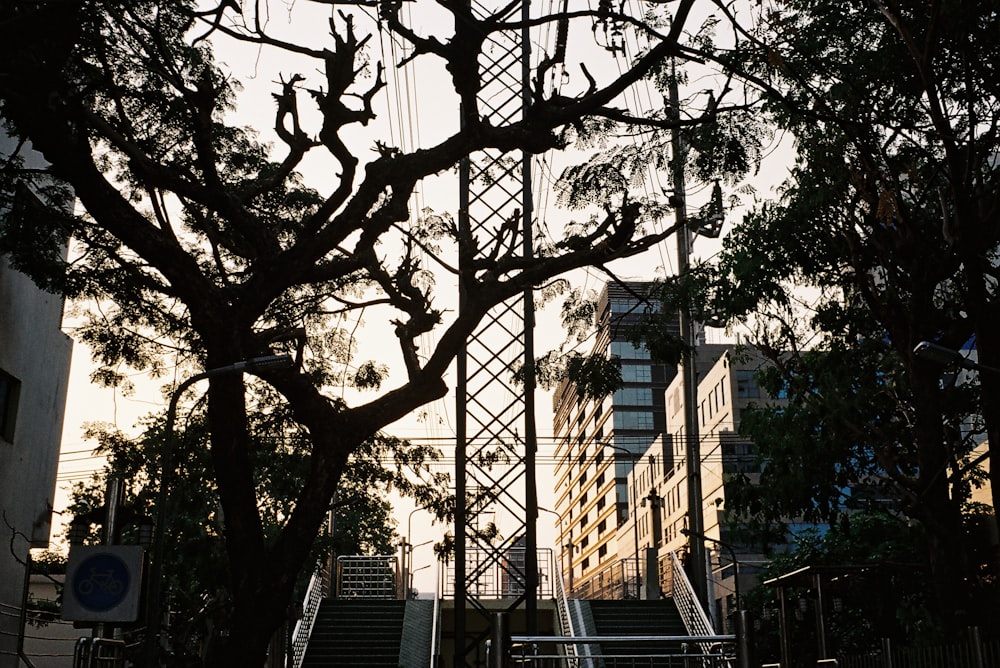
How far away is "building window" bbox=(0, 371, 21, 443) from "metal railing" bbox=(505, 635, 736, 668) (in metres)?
9.31

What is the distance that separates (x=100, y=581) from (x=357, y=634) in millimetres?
10172

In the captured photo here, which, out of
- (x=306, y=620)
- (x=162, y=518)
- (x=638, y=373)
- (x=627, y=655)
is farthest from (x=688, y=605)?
(x=638, y=373)

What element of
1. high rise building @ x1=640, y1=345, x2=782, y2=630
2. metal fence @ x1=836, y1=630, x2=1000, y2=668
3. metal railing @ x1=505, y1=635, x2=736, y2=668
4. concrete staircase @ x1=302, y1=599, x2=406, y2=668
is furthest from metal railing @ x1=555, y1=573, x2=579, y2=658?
high rise building @ x1=640, y1=345, x2=782, y2=630

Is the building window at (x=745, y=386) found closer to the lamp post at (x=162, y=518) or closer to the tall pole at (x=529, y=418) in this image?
the tall pole at (x=529, y=418)

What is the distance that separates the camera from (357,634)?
21.0 m

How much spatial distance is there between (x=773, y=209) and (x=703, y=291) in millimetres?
1635

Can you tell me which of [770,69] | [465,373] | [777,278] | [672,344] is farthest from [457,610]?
[770,69]

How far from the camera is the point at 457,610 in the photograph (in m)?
16.7

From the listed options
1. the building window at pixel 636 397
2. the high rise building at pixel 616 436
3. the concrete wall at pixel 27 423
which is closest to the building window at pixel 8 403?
the concrete wall at pixel 27 423

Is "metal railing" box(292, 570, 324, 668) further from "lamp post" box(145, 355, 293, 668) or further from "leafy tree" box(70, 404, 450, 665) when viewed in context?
"lamp post" box(145, 355, 293, 668)

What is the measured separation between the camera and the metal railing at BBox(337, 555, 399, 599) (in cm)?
2655

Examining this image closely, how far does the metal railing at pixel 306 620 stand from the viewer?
1927cm

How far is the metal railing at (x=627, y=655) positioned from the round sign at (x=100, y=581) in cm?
426

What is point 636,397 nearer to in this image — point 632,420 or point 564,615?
point 632,420
